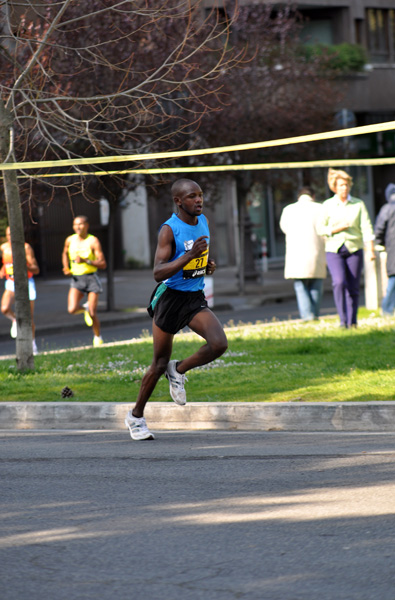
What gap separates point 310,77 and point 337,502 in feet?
72.9

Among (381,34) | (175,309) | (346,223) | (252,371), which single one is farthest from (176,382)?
(381,34)

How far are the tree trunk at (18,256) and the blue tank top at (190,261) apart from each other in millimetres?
3364

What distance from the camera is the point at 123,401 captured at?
9133 millimetres

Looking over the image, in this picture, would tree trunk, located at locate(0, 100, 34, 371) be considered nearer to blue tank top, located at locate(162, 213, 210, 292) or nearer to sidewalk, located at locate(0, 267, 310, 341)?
blue tank top, located at locate(162, 213, 210, 292)

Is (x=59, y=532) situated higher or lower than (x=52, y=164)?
lower

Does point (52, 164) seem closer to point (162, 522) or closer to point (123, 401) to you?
point (123, 401)

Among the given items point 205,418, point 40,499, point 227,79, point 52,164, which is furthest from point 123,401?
point 227,79

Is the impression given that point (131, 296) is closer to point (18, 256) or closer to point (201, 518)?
point (18, 256)

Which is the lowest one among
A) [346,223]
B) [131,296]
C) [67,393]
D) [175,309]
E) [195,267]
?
[131,296]

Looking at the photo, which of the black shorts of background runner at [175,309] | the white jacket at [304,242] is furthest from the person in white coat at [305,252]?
the black shorts of background runner at [175,309]

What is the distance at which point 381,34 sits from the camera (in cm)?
3844

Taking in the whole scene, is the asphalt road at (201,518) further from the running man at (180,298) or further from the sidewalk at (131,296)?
the sidewalk at (131,296)

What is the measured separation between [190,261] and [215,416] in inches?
63.6

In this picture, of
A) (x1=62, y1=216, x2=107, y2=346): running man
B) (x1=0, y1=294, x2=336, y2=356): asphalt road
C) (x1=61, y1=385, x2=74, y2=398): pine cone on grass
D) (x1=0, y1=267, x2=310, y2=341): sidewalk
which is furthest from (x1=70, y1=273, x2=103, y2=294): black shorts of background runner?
(x1=61, y1=385, x2=74, y2=398): pine cone on grass
